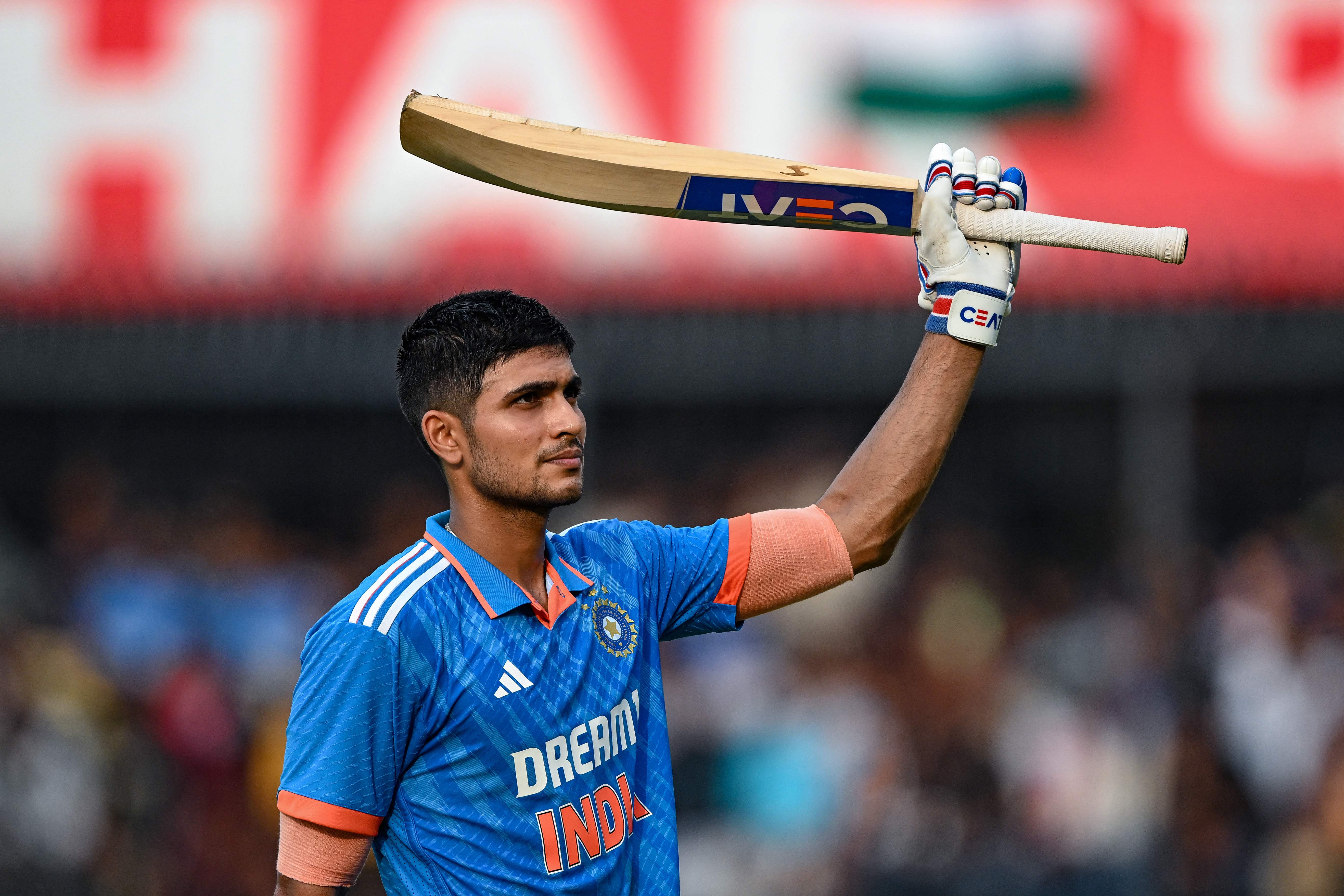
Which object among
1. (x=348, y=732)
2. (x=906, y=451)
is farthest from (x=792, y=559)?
(x=348, y=732)

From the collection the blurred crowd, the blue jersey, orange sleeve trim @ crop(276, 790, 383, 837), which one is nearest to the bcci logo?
the blue jersey

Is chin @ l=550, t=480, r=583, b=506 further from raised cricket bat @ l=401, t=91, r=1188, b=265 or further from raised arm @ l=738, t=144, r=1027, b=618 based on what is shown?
raised cricket bat @ l=401, t=91, r=1188, b=265

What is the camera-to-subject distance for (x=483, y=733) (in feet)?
7.34

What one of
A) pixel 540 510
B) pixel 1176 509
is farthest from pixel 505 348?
pixel 1176 509

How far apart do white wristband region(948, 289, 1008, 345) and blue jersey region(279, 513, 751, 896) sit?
30.6 inches

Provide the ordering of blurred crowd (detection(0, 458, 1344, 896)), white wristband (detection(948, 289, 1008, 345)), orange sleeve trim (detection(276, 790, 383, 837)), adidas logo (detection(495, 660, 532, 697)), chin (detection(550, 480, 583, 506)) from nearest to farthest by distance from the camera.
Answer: orange sleeve trim (detection(276, 790, 383, 837)), adidas logo (detection(495, 660, 532, 697)), chin (detection(550, 480, 583, 506)), white wristband (detection(948, 289, 1008, 345)), blurred crowd (detection(0, 458, 1344, 896))

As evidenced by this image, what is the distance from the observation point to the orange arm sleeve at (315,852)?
2156 millimetres

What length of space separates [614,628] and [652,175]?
83 cm

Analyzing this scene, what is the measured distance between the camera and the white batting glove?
2.50m

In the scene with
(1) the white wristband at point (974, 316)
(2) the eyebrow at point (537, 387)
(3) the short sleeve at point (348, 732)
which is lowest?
Result: (3) the short sleeve at point (348, 732)

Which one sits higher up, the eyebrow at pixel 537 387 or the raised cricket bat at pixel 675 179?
the raised cricket bat at pixel 675 179

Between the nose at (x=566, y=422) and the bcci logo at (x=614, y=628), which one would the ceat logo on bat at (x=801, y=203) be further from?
the bcci logo at (x=614, y=628)

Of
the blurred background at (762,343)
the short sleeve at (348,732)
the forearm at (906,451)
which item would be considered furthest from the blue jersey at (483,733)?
the blurred background at (762,343)

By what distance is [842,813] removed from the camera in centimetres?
618
